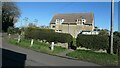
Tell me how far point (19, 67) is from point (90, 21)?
50063 mm

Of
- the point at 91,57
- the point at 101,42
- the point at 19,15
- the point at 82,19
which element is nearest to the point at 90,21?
the point at 82,19

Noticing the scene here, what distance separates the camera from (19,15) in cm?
6194

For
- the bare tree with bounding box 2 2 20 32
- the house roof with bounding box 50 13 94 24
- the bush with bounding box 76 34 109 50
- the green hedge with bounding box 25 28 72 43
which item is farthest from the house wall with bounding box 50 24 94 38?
the bush with bounding box 76 34 109 50

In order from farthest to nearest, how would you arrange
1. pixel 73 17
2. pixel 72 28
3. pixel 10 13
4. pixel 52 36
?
pixel 73 17 → pixel 72 28 → pixel 10 13 → pixel 52 36

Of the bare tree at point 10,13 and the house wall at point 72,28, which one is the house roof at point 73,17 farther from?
the bare tree at point 10,13

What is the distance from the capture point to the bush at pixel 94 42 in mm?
20609

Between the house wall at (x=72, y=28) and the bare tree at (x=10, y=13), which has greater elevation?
the bare tree at (x=10, y=13)

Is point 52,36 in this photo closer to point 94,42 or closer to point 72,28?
point 94,42

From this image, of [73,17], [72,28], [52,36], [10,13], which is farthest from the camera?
[73,17]

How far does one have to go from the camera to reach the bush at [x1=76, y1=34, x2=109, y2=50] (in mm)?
20609

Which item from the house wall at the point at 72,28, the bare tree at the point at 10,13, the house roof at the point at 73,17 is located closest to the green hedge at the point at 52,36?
the bare tree at the point at 10,13

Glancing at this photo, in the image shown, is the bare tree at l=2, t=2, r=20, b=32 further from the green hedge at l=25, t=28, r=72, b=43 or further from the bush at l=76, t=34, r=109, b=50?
the bush at l=76, t=34, r=109, b=50

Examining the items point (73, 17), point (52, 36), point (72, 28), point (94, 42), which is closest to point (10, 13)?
point (72, 28)

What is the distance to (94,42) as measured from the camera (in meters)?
21.7
